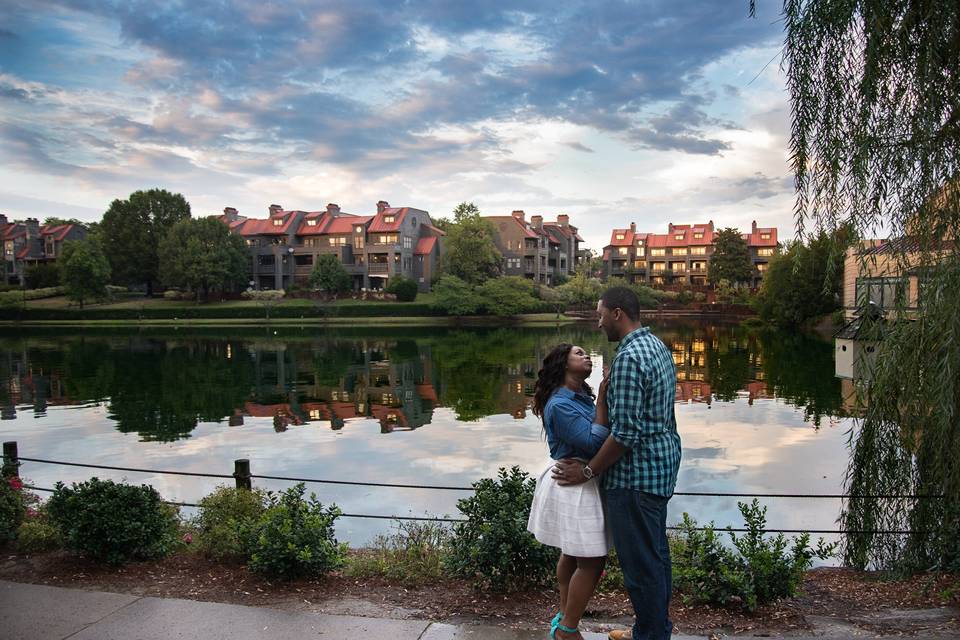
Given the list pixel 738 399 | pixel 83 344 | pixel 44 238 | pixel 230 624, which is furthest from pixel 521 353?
pixel 44 238

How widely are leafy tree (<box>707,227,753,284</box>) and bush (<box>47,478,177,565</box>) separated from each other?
91.5 metres

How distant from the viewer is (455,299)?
72.8 meters

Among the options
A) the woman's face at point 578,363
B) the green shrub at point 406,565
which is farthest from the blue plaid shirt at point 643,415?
the green shrub at point 406,565

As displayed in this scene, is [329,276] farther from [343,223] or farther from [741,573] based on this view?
[741,573]

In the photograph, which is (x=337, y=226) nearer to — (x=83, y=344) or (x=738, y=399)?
(x=83, y=344)

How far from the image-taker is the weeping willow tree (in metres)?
5.29

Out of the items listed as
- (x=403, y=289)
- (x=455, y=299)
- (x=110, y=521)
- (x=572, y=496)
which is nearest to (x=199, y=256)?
(x=403, y=289)

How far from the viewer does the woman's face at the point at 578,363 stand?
410cm

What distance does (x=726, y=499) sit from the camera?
12.7m

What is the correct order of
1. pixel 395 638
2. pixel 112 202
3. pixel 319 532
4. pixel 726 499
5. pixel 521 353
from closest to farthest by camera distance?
pixel 395 638
pixel 319 532
pixel 726 499
pixel 521 353
pixel 112 202

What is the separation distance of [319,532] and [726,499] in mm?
9310

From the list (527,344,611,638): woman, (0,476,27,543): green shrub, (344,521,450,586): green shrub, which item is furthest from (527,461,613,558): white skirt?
(0,476,27,543): green shrub

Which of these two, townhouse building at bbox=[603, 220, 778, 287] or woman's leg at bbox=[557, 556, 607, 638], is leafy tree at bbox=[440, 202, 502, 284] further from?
woman's leg at bbox=[557, 556, 607, 638]

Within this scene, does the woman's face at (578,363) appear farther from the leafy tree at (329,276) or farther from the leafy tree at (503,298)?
the leafy tree at (329,276)
